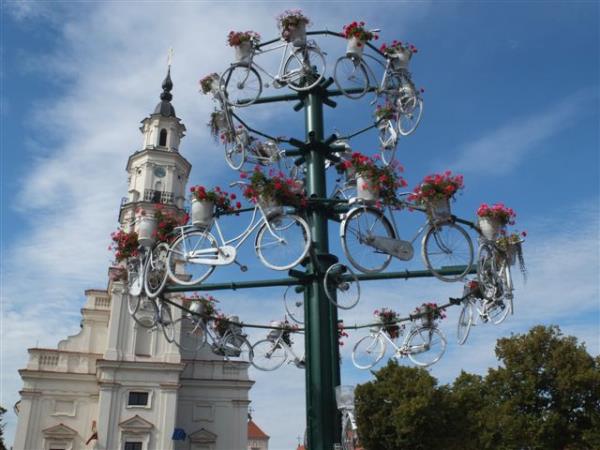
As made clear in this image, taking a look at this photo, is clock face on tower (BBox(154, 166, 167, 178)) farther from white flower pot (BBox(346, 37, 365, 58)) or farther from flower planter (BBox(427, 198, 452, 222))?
flower planter (BBox(427, 198, 452, 222))

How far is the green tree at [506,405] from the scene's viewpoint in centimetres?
3027

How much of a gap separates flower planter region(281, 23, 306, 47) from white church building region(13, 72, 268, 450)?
26344 mm

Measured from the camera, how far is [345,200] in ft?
28.7

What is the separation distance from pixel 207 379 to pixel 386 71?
115ft

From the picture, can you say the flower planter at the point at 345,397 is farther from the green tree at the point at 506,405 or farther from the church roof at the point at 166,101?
the church roof at the point at 166,101

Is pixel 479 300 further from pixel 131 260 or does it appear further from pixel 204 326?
pixel 131 260

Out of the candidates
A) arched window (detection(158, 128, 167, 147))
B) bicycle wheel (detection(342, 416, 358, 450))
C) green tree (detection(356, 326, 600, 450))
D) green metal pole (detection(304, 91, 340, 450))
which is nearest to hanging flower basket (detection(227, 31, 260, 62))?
green metal pole (detection(304, 91, 340, 450))

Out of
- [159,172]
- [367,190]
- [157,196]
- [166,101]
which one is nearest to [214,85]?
[367,190]

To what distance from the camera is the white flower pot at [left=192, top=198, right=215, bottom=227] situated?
9016mm

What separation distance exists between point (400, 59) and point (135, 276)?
19.6ft

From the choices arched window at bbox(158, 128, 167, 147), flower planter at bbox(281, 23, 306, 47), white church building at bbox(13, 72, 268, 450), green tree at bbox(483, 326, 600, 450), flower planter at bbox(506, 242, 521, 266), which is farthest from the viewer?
arched window at bbox(158, 128, 167, 147)

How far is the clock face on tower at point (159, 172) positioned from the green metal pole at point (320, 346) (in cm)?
3812

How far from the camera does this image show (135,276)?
10039 millimetres

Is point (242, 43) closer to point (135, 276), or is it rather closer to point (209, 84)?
point (209, 84)
